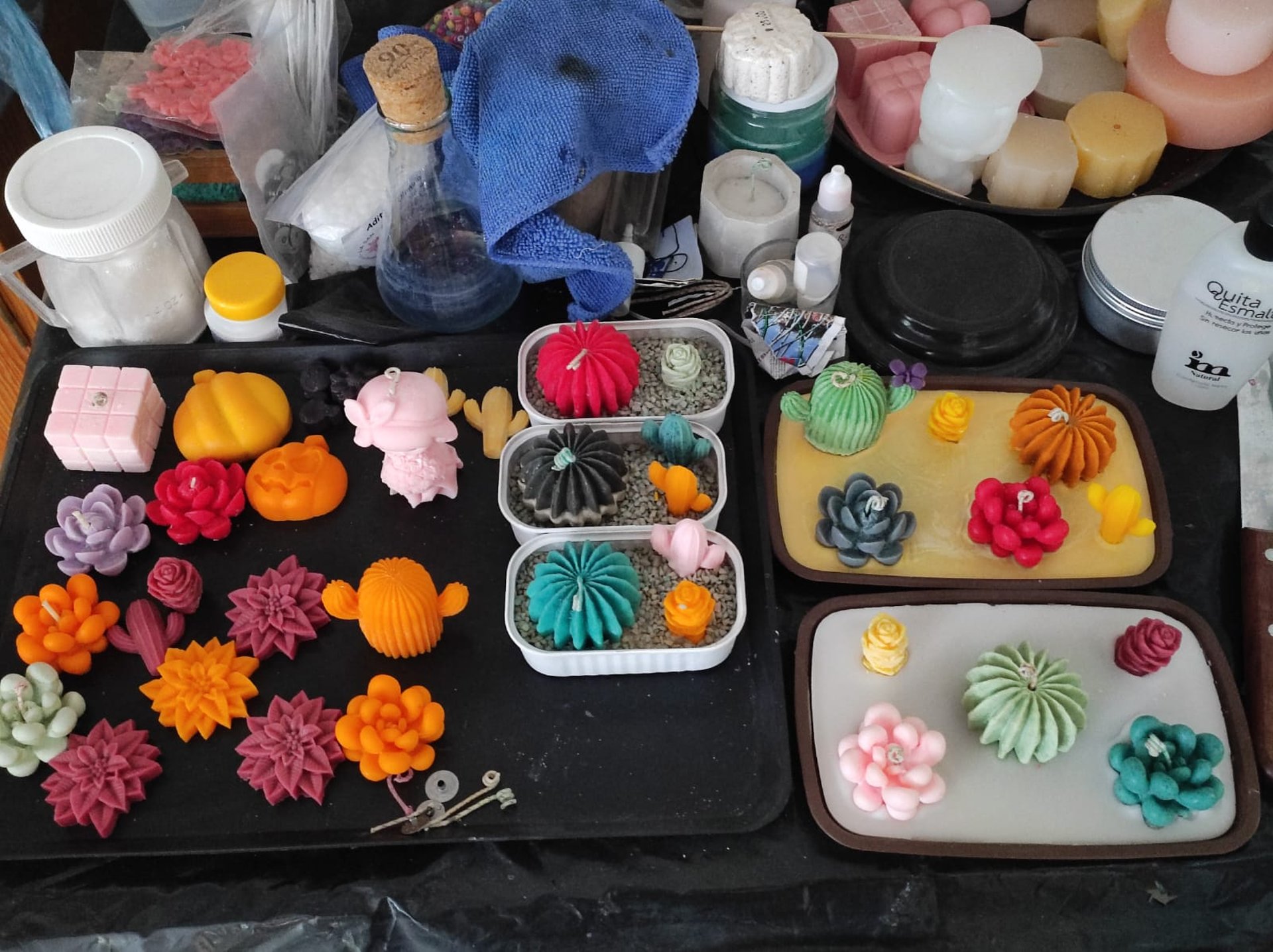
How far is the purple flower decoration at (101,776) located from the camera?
600 mm

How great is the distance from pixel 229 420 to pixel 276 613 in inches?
6.0

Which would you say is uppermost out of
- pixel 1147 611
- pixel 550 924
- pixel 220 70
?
pixel 220 70

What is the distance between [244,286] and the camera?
76cm

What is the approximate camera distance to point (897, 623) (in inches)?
24.1

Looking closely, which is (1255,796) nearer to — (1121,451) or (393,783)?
(1121,451)

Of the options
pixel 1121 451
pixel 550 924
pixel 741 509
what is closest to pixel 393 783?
pixel 550 924

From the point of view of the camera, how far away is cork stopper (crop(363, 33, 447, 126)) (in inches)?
25.1

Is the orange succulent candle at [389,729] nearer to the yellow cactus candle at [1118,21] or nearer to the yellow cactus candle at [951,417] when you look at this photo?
the yellow cactus candle at [951,417]

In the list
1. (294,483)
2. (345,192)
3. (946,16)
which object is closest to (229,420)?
(294,483)

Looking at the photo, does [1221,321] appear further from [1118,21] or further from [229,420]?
[229,420]

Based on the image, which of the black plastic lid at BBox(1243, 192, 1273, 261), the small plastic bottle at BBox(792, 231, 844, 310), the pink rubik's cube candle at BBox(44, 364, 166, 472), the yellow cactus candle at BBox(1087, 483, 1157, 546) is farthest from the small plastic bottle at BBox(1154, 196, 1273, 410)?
the pink rubik's cube candle at BBox(44, 364, 166, 472)

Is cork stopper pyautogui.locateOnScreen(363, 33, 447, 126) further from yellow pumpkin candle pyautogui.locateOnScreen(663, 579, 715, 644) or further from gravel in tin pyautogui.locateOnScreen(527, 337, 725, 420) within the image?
yellow pumpkin candle pyautogui.locateOnScreen(663, 579, 715, 644)

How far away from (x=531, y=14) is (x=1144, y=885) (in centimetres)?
64

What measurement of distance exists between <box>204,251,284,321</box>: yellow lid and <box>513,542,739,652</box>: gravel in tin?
0.93ft
